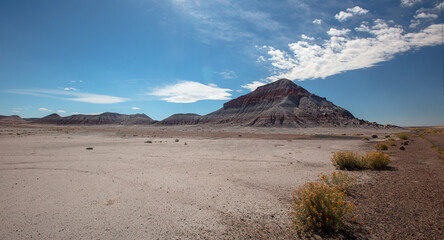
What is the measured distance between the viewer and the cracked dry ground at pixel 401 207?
4035mm

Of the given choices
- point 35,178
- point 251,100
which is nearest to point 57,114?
point 251,100

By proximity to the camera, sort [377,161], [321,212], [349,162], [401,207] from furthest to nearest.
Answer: [349,162], [377,161], [401,207], [321,212]

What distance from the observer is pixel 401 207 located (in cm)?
512

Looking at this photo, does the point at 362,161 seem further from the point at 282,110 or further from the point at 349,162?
the point at 282,110

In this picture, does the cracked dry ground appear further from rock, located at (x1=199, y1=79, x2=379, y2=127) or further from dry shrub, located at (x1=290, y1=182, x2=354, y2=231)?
rock, located at (x1=199, y1=79, x2=379, y2=127)

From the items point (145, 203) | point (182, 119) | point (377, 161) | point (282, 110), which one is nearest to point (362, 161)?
point (377, 161)

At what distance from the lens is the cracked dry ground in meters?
4.04

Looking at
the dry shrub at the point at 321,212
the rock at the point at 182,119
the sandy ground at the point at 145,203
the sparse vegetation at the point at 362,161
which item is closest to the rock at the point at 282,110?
the rock at the point at 182,119

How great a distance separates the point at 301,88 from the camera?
118m

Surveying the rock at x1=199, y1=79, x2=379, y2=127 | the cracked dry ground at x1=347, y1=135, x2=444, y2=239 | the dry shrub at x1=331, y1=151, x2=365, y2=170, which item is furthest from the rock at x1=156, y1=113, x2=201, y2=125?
the cracked dry ground at x1=347, y1=135, x2=444, y2=239

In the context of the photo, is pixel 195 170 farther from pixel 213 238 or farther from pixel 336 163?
pixel 336 163

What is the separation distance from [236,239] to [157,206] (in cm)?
259

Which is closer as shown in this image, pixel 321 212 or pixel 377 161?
pixel 321 212

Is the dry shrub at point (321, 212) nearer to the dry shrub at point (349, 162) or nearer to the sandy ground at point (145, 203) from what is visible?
the sandy ground at point (145, 203)
